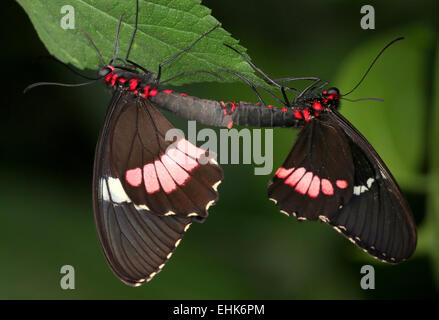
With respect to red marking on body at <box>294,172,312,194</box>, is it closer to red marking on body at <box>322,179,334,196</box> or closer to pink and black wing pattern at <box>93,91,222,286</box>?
red marking on body at <box>322,179,334,196</box>

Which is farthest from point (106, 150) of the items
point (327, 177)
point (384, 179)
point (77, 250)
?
point (77, 250)

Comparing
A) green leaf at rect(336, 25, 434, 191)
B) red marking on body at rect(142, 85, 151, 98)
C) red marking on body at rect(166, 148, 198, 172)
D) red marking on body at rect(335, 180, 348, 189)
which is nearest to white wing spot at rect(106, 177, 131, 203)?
red marking on body at rect(166, 148, 198, 172)

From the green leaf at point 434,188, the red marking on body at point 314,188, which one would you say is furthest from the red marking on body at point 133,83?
the green leaf at point 434,188

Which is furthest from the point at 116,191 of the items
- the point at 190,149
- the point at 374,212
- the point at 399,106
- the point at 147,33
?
the point at 399,106

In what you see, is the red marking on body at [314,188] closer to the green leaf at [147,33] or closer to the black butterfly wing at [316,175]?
the black butterfly wing at [316,175]

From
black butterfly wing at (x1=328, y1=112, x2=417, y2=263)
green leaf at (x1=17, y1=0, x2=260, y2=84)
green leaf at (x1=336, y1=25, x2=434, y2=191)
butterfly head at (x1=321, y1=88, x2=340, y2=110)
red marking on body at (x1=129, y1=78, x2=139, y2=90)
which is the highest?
green leaf at (x1=336, y1=25, x2=434, y2=191)

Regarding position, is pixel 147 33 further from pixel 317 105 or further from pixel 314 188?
pixel 314 188

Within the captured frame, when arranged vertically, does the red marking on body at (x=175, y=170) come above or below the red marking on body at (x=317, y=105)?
below

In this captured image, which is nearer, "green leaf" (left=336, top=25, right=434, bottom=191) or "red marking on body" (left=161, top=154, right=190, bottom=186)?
"red marking on body" (left=161, top=154, right=190, bottom=186)
